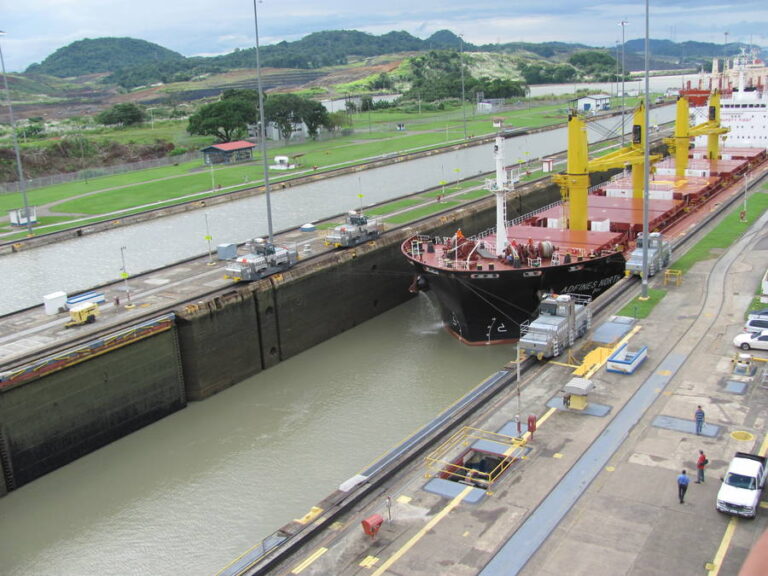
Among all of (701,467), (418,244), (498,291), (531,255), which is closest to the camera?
(701,467)

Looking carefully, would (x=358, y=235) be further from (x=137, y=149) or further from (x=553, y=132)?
(x=553, y=132)

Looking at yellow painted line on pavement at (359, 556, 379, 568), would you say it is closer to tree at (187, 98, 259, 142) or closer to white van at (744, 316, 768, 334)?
white van at (744, 316, 768, 334)

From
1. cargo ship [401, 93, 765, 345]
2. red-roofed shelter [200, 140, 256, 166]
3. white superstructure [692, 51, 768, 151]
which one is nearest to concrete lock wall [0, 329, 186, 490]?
cargo ship [401, 93, 765, 345]

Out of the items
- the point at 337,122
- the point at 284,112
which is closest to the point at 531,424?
the point at 284,112

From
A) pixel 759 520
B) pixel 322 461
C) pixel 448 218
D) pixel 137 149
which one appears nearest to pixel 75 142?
pixel 137 149

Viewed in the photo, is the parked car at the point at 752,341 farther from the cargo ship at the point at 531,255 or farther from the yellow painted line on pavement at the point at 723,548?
the yellow painted line on pavement at the point at 723,548

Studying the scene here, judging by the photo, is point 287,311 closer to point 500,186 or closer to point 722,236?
point 500,186

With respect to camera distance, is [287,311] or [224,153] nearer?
[287,311]
